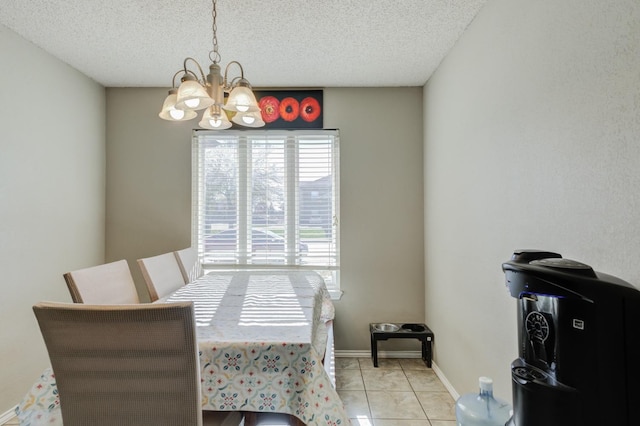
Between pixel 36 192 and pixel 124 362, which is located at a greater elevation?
pixel 36 192

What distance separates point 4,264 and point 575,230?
3283 mm

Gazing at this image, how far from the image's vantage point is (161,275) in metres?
2.25

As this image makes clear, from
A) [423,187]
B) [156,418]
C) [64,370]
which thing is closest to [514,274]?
[156,418]

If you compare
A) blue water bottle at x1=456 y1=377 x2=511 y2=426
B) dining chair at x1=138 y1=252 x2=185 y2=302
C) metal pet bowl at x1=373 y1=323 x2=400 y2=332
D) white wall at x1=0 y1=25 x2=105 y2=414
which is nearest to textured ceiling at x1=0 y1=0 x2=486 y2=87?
white wall at x1=0 y1=25 x2=105 y2=414

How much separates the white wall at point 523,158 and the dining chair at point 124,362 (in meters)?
1.43

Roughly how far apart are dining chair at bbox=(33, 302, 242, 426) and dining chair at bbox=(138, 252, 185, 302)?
3.46ft

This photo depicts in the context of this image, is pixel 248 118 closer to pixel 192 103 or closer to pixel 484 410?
pixel 192 103

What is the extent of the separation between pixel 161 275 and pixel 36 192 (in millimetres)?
1222

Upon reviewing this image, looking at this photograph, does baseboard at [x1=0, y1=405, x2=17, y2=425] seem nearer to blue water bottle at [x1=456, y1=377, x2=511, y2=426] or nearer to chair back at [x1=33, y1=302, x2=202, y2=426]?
chair back at [x1=33, y1=302, x2=202, y2=426]

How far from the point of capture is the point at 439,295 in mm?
2826

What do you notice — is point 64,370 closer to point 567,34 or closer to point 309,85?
point 567,34

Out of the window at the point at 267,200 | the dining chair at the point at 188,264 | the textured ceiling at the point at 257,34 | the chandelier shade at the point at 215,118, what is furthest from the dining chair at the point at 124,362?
the window at the point at 267,200

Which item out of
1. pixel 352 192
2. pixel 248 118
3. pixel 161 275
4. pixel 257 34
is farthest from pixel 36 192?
pixel 352 192

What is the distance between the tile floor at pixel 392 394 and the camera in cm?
219
